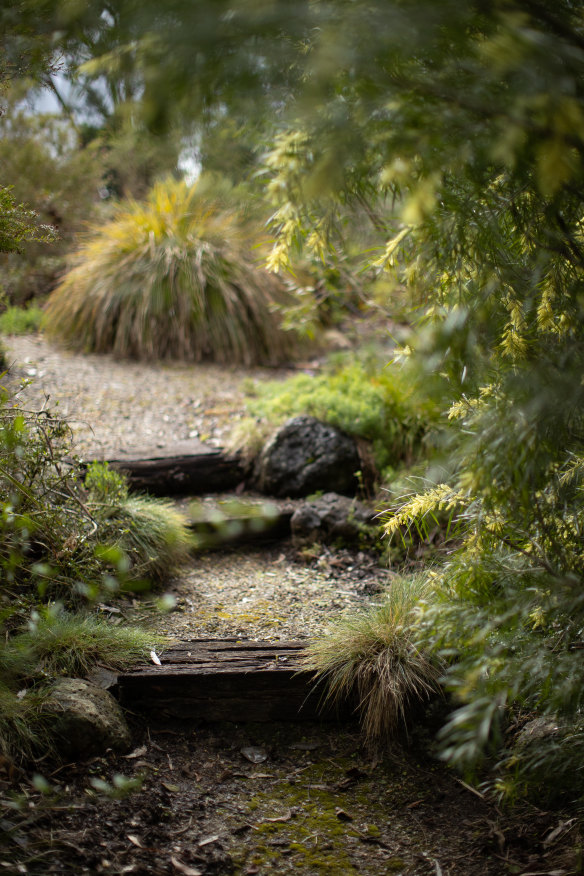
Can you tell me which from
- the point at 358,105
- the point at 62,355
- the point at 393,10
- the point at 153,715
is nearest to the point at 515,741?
the point at 153,715

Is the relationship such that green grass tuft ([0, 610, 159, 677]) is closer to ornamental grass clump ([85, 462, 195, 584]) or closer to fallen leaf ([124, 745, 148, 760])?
fallen leaf ([124, 745, 148, 760])

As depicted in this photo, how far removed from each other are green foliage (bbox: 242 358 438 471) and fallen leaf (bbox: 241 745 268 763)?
1999 millimetres

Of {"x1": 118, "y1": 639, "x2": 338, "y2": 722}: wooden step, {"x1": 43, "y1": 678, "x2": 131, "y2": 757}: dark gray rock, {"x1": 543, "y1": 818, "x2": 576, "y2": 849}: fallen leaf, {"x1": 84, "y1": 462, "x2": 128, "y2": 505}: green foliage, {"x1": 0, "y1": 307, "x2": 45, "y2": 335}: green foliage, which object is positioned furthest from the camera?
{"x1": 0, "y1": 307, "x2": 45, "y2": 335}: green foliage

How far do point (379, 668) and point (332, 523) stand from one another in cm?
136

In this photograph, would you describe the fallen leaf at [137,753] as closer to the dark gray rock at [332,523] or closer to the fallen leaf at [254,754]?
the fallen leaf at [254,754]

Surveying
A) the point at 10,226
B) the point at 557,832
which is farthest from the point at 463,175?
the point at 557,832

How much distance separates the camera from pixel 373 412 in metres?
4.08

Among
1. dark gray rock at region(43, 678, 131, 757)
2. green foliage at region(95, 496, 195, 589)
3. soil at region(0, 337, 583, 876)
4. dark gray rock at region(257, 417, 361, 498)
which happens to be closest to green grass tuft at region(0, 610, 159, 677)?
dark gray rock at region(43, 678, 131, 757)

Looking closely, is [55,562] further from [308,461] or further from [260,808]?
[308,461]

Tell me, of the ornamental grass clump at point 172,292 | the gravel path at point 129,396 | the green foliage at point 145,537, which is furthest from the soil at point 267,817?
the ornamental grass clump at point 172,292

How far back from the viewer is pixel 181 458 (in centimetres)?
405

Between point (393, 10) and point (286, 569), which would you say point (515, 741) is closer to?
point (286, 569)

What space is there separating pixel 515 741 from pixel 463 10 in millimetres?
2120

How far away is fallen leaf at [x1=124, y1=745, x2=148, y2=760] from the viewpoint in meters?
2.17
